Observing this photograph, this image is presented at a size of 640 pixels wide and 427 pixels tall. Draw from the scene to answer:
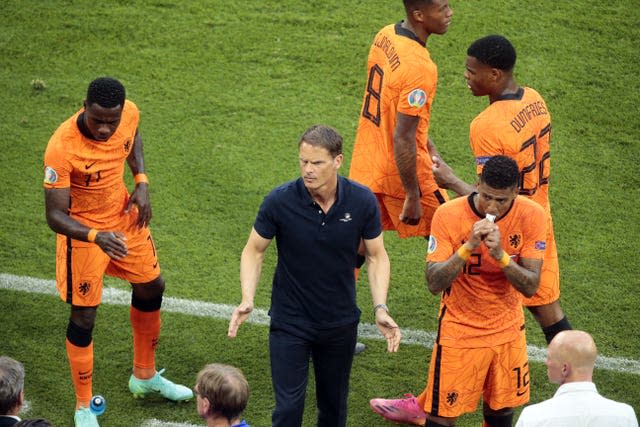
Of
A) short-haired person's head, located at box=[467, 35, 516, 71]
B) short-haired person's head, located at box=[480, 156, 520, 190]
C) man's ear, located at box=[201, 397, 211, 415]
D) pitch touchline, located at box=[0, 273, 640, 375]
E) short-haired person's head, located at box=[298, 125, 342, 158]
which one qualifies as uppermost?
short-haired person's head, located at box=[467, 35, 516, 71]

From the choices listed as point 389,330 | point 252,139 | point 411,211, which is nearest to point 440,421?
point 389,330

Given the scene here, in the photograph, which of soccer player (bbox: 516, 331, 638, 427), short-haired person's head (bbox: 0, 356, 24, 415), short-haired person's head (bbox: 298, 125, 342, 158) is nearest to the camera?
soccer player (bbox: 516, 331, 638, 427)

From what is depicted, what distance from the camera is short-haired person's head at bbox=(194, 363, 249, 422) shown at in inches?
198

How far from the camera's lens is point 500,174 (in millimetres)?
5961

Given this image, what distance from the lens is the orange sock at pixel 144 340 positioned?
7477 millimetres

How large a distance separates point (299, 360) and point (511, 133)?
1870 mm

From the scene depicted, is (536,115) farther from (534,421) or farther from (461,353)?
(534,421)

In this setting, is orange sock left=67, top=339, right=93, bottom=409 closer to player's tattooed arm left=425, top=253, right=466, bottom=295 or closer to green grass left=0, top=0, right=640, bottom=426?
green grass left=0, top=0, right=640, bottom=426

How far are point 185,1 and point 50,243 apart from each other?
3972 mm

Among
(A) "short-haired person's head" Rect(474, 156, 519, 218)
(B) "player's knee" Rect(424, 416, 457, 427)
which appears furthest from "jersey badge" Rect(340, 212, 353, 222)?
(B) "player's knee" Rect(424, 416, 457, 427)

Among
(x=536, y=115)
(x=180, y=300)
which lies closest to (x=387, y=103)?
(x=536, y=115)

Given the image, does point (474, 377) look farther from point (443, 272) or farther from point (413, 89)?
point (413, 89)

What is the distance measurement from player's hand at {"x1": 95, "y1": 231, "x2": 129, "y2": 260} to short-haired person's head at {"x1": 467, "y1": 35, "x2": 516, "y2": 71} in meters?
2.47

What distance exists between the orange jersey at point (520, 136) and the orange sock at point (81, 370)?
276 cm
